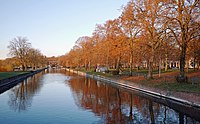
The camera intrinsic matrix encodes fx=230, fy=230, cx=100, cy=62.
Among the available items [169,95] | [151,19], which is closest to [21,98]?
[169,95]

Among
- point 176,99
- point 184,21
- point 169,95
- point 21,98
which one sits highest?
point 184,21

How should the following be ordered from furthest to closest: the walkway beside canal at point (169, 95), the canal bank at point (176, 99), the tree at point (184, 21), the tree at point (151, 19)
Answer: the tree at point (151, 19), the tree at point (184, 21), the walkway beside canal at point (169, 95), the canal bank at point (176, 99)

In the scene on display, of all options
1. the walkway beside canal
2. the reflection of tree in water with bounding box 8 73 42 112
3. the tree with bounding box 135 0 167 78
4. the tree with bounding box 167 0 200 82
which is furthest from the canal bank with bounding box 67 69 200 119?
A: the reflection of tree in water with bounding box 8 73 42 112

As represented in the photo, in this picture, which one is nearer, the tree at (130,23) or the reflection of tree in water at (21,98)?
the reflection of tree in water at (21,98)

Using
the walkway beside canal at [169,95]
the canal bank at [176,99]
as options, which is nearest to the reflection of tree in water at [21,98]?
the canal bank at [176,99]

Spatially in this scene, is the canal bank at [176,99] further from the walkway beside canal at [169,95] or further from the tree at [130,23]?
the tree at [130,23]

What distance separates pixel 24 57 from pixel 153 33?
73.7m

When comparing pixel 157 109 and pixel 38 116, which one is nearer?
pixel 38 116

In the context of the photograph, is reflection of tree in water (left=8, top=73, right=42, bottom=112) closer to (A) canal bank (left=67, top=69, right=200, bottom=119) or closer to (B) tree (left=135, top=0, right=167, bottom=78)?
(A) canal bank (left=67, top=69, right=200, bottom=119)

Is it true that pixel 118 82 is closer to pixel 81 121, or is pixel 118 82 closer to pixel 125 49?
pixel 125 49

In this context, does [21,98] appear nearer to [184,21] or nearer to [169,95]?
[169,95]

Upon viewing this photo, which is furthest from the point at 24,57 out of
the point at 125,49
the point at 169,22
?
the point at 169,22

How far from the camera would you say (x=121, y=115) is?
17859mm

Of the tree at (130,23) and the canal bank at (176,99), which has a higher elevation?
the tree at (130,23)
